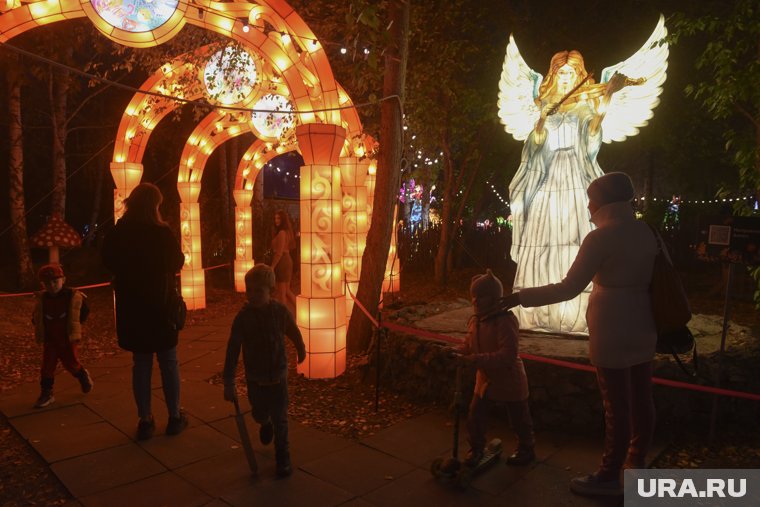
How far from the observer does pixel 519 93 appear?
621 centimetres

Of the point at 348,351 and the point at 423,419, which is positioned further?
the point at 348,351

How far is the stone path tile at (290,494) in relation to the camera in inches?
130

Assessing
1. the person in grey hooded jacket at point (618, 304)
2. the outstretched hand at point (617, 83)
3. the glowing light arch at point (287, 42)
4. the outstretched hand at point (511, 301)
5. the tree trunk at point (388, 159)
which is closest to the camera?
the person in grey hooded jacket at point (618, 304)

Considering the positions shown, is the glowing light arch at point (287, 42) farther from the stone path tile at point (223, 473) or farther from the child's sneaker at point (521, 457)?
the child's sneaker at point (521, 457)

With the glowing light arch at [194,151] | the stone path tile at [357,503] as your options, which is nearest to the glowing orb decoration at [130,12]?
the glowing light arch at [194,151]

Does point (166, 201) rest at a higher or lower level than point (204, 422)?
higher

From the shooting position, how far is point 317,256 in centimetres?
624

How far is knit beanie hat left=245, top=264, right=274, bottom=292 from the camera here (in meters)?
3.57

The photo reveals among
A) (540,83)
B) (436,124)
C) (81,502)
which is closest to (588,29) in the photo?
(436,124)

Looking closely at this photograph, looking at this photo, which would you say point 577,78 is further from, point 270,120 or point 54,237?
point 54,237

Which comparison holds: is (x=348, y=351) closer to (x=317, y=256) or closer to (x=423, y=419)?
(x=317, y=256)

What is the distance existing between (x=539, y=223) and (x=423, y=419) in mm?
2561

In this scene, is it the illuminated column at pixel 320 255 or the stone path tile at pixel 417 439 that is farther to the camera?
the illuminated column at pixel 320 255

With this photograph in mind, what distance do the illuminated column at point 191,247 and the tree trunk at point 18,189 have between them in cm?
327
